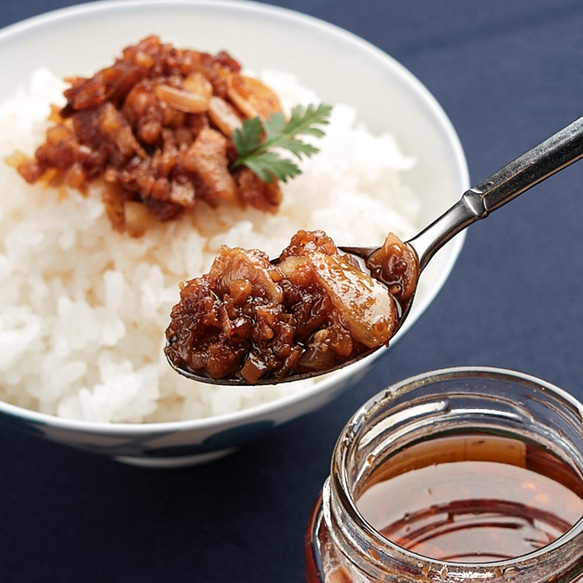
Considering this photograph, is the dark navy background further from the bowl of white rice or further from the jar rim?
the jar rim

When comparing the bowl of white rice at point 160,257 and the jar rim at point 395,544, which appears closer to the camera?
the jar rim at point 395,544

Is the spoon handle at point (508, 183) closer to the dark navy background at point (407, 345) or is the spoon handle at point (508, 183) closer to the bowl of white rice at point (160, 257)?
the bowl of white rice at point (160, 257)

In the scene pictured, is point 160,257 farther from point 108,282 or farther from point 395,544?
point 395,544

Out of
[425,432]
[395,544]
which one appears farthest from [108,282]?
[395,544]

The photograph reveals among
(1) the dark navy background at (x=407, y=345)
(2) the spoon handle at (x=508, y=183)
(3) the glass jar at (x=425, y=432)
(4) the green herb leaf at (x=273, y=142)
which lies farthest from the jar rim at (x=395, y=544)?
(4) the green herb leaf at (x=273, y=142)

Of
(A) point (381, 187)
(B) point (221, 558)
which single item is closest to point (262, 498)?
(B) point (221, 558)

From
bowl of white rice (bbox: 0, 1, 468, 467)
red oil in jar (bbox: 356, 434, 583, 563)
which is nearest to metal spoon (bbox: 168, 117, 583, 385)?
red oil in jar (bbox: 356, 434, 583, 563)

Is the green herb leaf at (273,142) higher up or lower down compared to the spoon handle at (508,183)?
lower down
